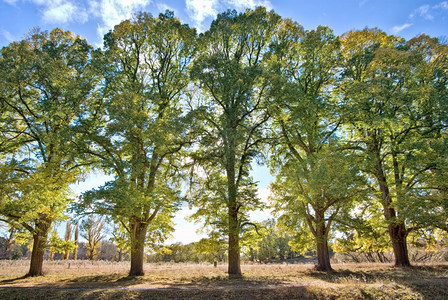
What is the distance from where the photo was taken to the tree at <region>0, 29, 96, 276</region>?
44.5 feet

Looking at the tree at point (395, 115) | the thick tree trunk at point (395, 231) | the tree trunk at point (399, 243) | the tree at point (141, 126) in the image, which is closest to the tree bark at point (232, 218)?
the tree at point (141, 126)

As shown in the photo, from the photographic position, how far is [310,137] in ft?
58.3

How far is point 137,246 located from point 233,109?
34.4 feet

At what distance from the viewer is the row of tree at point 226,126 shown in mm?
14562

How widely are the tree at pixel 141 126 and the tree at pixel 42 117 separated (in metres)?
1.55

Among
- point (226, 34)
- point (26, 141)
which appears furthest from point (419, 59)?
point (26, 141)

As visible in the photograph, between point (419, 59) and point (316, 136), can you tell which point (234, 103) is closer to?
point (316, 136)

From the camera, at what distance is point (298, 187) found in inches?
636

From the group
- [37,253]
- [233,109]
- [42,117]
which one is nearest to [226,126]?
[233,109]

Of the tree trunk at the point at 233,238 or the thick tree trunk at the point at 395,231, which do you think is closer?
the tree trunk at the point at 233,238

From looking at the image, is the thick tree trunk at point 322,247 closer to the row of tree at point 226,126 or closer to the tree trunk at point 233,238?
the row of tree at point 226,126

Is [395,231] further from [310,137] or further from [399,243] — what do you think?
[310,137]

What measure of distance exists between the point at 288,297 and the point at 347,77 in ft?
54.4

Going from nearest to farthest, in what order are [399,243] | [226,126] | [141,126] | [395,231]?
[141,126], [226,126], [399,243], [395,231]
